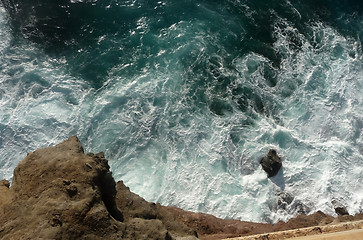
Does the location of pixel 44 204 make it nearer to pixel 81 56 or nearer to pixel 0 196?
pixel 0 196

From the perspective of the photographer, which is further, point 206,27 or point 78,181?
point 206,27

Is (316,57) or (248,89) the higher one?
(316,57)

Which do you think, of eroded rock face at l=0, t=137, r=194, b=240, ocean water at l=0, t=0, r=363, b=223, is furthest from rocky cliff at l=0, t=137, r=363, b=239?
ocean water at l=0, t=0, r=363, b=223

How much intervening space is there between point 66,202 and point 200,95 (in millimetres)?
12488

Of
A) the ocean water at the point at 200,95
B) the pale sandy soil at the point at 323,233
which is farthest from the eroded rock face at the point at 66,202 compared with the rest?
the ocean water at the point at 200,95

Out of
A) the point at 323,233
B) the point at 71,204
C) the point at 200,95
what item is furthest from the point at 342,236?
the point at 200,95

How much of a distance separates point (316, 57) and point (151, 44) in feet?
37.4

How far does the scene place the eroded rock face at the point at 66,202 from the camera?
975cm

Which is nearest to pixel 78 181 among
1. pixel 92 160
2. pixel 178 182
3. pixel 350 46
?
pixel 92 160

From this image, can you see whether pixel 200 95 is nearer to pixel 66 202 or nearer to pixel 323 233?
pixel 323 233

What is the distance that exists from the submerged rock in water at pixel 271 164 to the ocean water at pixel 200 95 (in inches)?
15.3

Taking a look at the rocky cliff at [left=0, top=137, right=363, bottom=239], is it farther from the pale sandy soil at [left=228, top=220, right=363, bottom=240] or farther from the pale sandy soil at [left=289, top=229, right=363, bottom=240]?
the pale sandy soil at [left=289, top=229, right=363, bottom=240]

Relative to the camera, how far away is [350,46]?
23562mm

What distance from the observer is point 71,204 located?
398 inches
